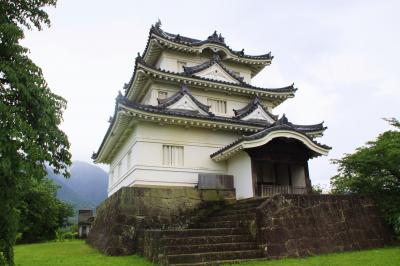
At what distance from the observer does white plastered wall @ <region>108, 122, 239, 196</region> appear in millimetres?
13453

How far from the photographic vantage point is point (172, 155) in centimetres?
1412

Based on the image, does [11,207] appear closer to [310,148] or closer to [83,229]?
[310,148]

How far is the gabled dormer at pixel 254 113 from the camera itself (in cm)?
1634

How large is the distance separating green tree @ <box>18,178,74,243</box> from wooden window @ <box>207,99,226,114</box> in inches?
623

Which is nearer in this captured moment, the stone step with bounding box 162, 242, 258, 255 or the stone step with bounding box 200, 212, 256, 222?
the stone step with bounding box 162, 242, 258, 255

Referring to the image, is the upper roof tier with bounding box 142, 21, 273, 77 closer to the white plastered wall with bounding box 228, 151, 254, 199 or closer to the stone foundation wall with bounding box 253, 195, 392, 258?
the white plastered wall with bounding box 228, 151, 254, 199

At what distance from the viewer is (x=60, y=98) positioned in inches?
230

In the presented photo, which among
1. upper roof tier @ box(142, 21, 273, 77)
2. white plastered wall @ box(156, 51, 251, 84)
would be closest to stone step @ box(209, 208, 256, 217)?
white plastered wall @ box(156, 51, 251, 84)

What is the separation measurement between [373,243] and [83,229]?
78.7ft

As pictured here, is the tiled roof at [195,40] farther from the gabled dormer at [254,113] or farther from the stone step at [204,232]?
the stone step at [204,232]

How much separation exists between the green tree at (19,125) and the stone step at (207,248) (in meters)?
3.68

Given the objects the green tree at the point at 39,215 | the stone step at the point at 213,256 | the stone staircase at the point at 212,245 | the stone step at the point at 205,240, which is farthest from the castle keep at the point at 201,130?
the green tree at the point at 39,215

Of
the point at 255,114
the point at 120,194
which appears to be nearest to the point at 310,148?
the point at 255,114

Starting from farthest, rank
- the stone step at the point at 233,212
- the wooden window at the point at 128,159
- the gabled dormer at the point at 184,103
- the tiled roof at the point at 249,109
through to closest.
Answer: the tiled roof at the point at 249,109 → the gabled dormer at the point at 184,103 → the wooden window at the point at 128,159 → the stone step at the point at 233,212
